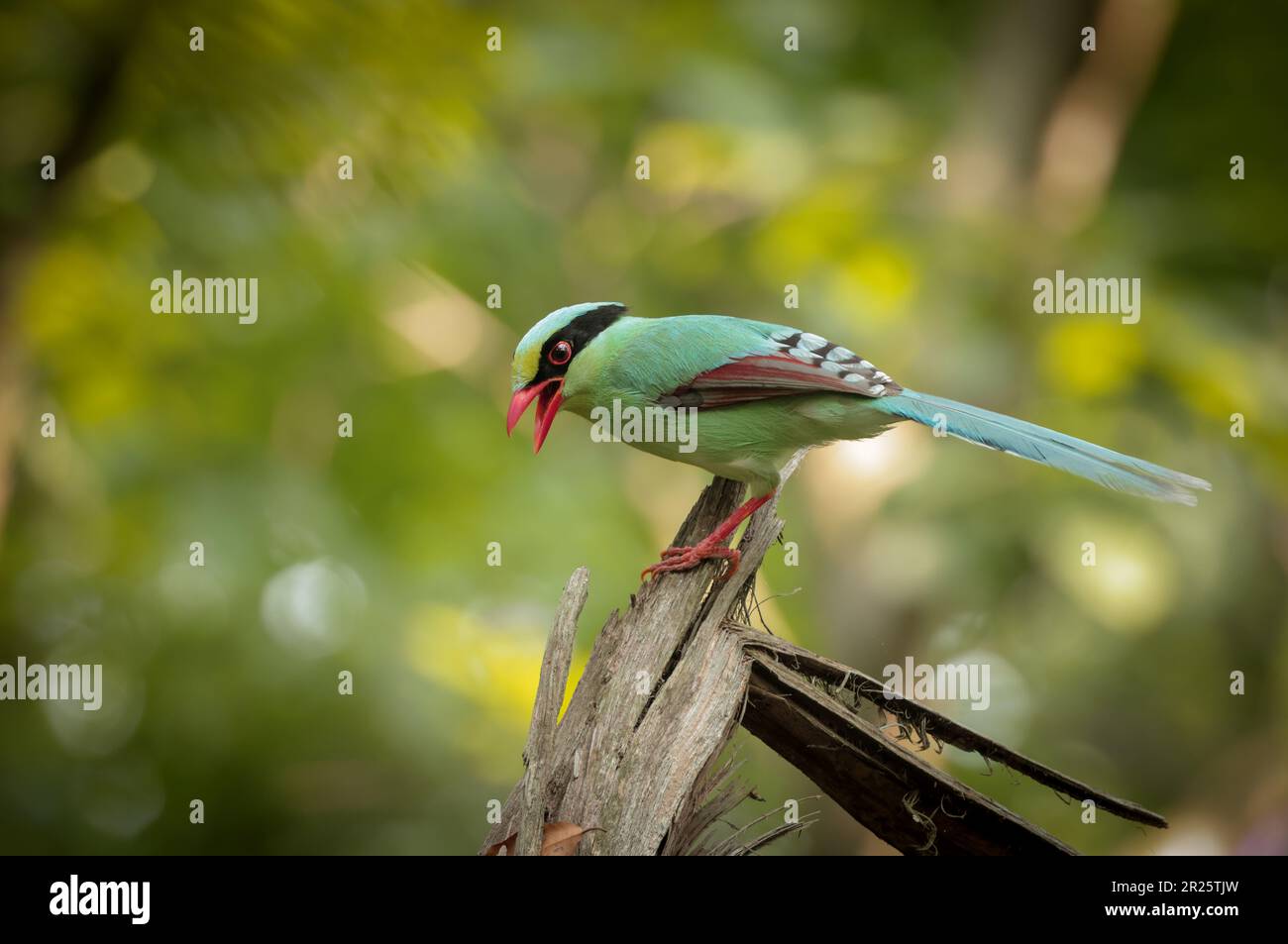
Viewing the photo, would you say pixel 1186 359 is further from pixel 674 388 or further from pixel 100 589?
pixel 100 589

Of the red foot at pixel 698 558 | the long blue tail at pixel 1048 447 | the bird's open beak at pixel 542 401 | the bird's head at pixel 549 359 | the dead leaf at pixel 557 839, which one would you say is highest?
the bird's head at pixel 549 359

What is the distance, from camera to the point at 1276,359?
6.12 metres

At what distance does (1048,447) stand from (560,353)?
6.01 feet

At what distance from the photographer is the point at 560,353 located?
4461 millimetres

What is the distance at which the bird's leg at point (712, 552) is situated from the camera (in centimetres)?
363

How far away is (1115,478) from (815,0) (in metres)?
5.00

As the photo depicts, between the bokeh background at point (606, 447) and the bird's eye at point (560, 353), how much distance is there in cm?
114

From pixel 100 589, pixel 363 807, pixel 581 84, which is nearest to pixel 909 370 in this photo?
pixel 581 84

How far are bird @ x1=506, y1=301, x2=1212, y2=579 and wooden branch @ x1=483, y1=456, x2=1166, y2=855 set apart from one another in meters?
0.64

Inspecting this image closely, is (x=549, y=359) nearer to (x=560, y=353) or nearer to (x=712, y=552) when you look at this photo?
(x=560, y=353)

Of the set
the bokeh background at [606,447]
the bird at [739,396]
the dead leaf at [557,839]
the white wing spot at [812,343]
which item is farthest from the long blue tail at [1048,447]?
the dead leaf at [557,839]

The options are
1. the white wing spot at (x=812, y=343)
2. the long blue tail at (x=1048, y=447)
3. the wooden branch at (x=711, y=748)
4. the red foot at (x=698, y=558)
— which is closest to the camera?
the wooden branch at (x=711, y=748)

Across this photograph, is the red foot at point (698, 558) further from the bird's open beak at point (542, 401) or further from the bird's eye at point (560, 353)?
A: the bird's eye at point (560, 353)

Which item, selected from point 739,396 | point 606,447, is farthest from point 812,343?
point 606,447
